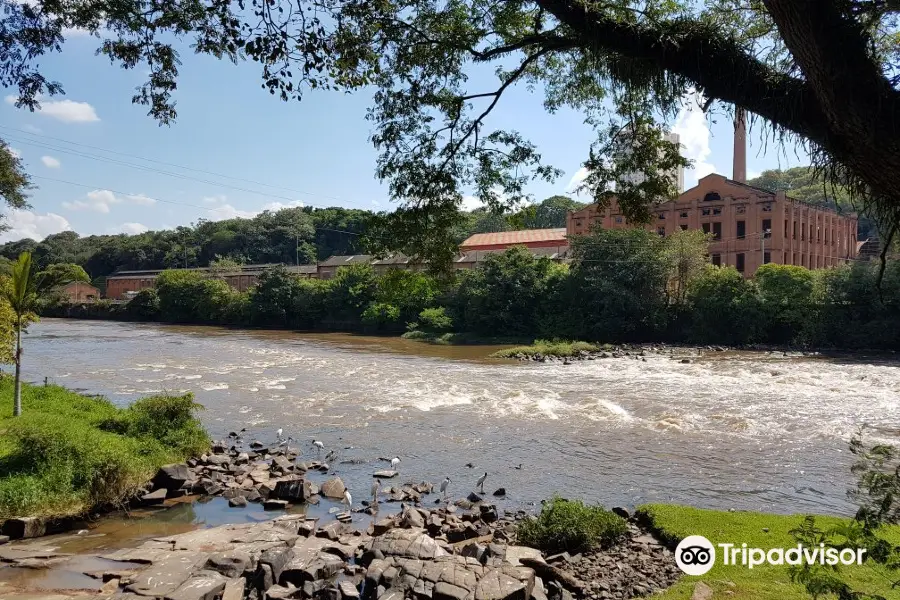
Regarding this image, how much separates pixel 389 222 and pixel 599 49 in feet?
7.40

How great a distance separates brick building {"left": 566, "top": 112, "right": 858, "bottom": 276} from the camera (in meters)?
45.7

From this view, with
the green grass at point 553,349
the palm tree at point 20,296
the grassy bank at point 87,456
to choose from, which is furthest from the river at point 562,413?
the palm tree at point 20,296

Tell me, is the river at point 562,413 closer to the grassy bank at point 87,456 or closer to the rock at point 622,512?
the rock at point 622,512

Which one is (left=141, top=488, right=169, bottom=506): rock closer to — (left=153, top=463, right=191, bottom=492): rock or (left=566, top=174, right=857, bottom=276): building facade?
(left=153, top=463, right=191, bottom=492): rock

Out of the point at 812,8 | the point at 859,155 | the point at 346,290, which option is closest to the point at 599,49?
the point at 812,8

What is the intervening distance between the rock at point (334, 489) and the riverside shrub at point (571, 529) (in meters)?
3.91

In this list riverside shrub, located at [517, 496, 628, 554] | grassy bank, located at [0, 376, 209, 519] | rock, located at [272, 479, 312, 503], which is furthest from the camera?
rock, located at [272, 479, 312, 503]

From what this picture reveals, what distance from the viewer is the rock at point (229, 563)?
7469mm

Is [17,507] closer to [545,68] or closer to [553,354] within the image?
[545,68]

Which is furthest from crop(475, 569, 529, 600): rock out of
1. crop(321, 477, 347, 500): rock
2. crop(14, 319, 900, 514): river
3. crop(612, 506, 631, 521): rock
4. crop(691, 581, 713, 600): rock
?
crop(321, 477, 347, 500): rock

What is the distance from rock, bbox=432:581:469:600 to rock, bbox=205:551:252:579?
248 centimetres

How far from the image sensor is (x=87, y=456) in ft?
34.1

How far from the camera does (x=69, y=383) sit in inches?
951

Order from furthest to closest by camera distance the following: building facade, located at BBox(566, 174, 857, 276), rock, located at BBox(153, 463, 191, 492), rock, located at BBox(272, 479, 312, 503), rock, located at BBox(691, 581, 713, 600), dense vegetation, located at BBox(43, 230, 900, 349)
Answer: building facade, located at BBox(566, 174, 857, 276)
dense vegetation, located at BBox(43, 230, 900, 349)
rock, located at BBox(153, 463, 191, 492)
rock, located at BBox(272, 479, 312, 503)
rock, located at BBox(691, 581, 713, 600)
